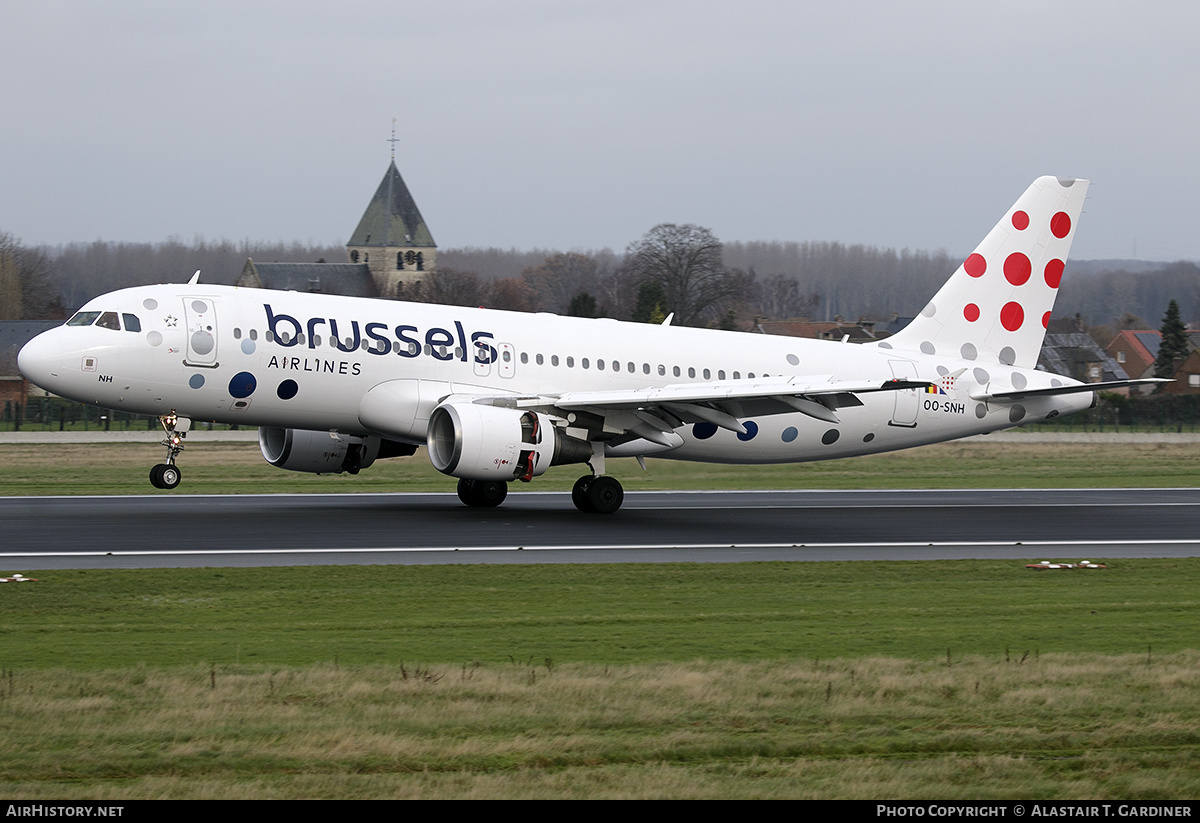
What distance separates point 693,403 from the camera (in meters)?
26.6

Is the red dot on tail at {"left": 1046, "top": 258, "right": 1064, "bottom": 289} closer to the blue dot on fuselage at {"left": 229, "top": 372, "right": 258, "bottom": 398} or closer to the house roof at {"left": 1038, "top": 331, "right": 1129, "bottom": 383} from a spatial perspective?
the blue dot on fuselage at {"left": 229, "top": 372, "right": 258, "bottom": 398}

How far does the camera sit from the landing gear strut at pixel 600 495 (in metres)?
28.1

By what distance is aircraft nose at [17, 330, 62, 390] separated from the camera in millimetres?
24625

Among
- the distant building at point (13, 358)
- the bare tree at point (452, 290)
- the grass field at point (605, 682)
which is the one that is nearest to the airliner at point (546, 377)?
the grass field at point (605, 682)

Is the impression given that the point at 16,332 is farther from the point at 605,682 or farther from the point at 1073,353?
the point at 605,682

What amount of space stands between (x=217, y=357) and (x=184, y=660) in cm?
1354

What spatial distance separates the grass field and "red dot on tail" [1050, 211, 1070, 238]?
14370mm

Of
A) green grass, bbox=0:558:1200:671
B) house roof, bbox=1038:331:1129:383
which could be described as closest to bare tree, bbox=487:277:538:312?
house roof, bbox=1038:331:1129:383

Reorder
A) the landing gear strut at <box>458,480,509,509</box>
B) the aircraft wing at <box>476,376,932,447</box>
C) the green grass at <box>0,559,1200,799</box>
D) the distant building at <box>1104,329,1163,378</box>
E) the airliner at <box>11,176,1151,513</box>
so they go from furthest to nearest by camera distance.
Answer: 1. the distant building at <box>1104,329,1163,378</box>
2. the landing gear strut at <box>458,480,509,509</box>
3. the aircraft wing at <box>476,376,932,447</box>
4. the airliner at <box>11,176,1151,513</box>
5. the green grass at <box>0,559,1200,799</box>

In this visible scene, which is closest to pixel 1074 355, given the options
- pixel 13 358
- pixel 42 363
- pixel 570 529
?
pixel 13 358

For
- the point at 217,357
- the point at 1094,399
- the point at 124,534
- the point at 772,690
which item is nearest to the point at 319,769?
the point at 772,690

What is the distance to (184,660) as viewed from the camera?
12.9m

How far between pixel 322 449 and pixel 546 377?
5209mm

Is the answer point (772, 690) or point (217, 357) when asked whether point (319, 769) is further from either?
point (217, 357)
